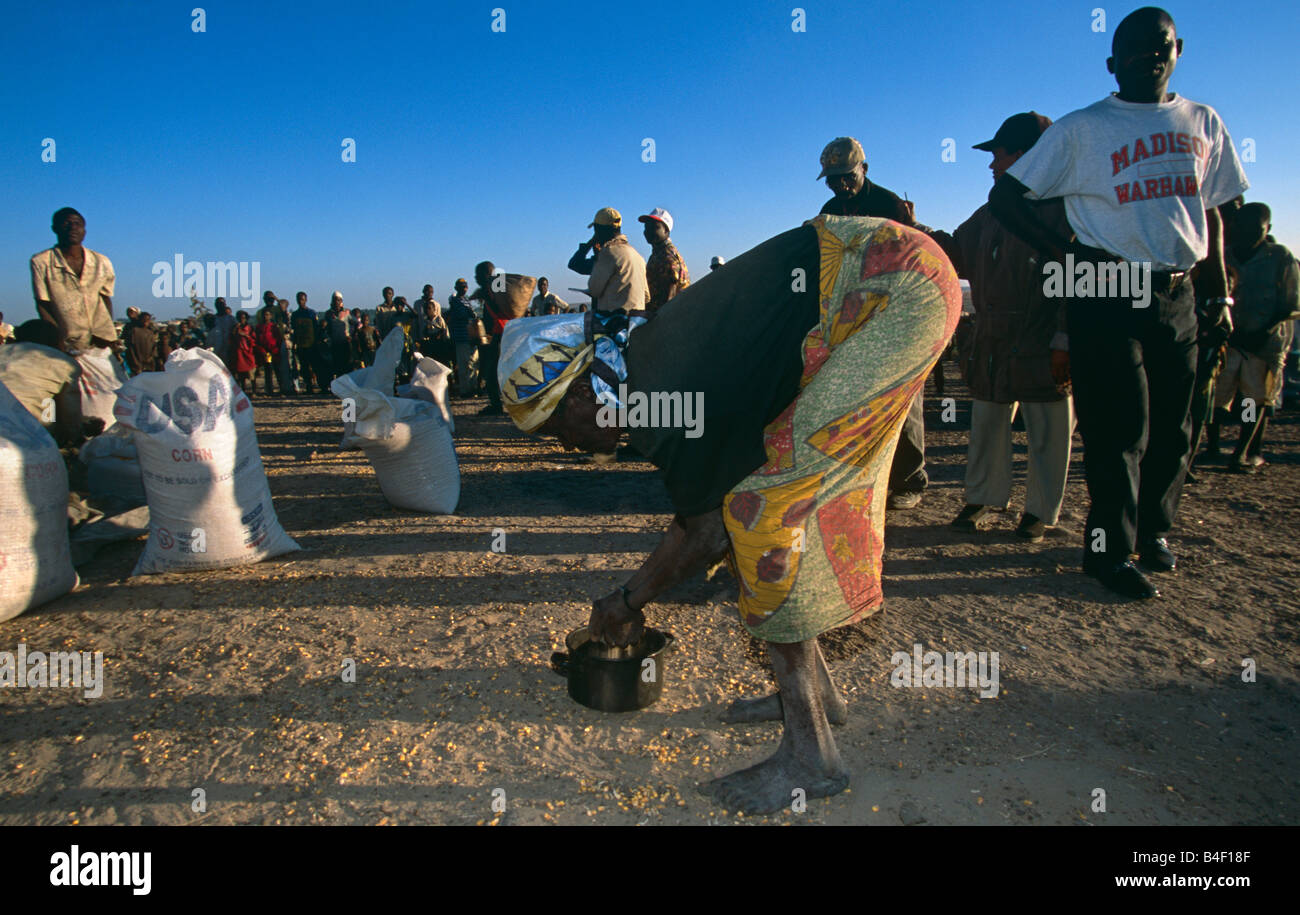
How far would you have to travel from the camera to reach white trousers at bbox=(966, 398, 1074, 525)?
3.59 m

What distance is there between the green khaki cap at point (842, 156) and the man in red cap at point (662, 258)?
193cm

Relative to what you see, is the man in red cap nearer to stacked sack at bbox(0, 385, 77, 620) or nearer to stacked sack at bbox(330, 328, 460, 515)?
stacked sack at bbox(330, 328, 460, 515)

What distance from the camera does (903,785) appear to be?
186 centimetres

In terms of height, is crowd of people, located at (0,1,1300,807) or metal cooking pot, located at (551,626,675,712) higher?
crowd of people, located at (0,1,1300,807)

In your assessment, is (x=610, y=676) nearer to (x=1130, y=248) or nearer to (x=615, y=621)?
(x=615, y=621)

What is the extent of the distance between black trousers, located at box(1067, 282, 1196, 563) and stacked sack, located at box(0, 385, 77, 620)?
4414mm

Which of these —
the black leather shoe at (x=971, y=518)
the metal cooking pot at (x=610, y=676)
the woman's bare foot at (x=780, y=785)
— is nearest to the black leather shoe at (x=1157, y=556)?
the black leather shoe at (x=971, y=518)

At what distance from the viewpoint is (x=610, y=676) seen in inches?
84.7

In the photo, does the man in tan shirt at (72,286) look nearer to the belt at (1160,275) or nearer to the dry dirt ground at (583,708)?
the dry dirt ground at (583,708)

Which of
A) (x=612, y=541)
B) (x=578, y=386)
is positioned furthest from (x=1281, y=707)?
(x=612, y=541)

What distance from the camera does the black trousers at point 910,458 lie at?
4.04 metres

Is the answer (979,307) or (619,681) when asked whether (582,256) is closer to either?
(979,307)

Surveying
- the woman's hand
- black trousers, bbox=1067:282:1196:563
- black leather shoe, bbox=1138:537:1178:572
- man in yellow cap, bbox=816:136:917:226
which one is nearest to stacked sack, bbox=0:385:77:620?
the woman's hand

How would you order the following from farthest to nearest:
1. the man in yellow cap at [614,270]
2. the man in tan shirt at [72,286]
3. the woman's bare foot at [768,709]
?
the man in yellow cap at [614,270] → the man in tan shirt at [72,286] → the woman's bare foot at [768,709]
